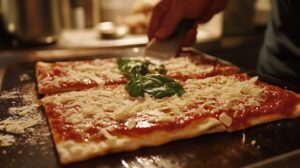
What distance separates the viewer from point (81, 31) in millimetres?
2652

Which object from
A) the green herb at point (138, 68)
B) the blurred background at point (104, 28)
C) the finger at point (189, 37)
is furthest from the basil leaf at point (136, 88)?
the blurred background at point (104, 28)

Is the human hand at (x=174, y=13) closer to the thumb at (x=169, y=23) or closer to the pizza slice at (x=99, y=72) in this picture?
the thumb at (x=169, y=23)

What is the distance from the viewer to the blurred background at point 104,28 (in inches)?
82.9

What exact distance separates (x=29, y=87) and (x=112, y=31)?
3.68ft

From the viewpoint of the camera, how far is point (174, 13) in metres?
1.54

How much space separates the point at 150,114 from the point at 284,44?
0.74 meters

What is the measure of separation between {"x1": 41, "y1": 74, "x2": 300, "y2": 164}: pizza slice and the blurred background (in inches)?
42.2

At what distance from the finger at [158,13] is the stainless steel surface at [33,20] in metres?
0.77

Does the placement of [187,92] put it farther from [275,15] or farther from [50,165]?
[275,15]

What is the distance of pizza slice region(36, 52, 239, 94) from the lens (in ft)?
4.19

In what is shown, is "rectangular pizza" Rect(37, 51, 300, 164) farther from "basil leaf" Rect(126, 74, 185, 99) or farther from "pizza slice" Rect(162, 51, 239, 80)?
"pizza slice" Rect(162, 51, 239, 80)

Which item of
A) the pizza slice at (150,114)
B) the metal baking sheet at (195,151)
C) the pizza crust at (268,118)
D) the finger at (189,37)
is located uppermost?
the finger at (189,37)

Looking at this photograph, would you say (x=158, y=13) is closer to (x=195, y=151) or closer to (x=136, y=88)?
(x=136, y=88)

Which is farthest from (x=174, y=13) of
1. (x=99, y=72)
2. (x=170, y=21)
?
(x=99, y=72)
